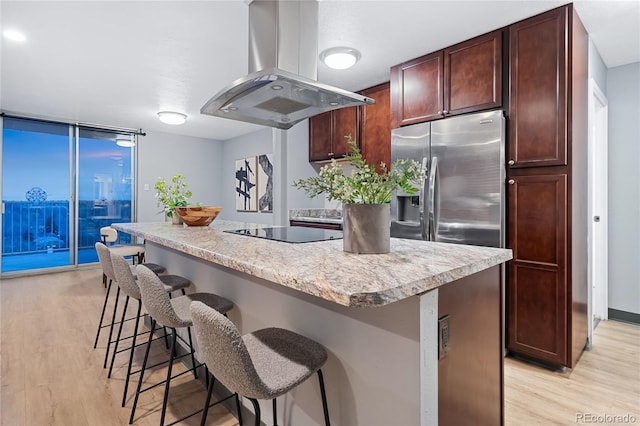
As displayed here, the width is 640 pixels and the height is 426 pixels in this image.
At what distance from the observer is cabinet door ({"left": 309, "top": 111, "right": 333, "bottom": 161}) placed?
4.00 meters

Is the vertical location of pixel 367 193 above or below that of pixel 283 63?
below

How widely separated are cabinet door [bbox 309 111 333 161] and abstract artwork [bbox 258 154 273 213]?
1547 millimetres

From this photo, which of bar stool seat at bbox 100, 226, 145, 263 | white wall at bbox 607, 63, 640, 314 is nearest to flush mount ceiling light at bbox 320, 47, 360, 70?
white wall at bbox 607, 63, 640, 314

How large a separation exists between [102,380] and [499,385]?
89.8 inches

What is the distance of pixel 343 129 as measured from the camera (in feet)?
12.5

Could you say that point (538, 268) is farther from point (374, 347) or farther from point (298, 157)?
point (298, 157)

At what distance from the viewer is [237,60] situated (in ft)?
10.0

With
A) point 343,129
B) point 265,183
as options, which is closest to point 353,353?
point 343,129

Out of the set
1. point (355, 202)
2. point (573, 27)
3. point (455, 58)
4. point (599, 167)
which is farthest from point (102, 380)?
point (599, 167)

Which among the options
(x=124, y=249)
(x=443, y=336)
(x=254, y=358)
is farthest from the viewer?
(x=124, y=249)

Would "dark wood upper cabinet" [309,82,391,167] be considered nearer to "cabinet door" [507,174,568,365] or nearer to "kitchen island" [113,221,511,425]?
"cabinet door" [507,174,568,365]

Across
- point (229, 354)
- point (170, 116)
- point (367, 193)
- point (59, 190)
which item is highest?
point (170, 116)

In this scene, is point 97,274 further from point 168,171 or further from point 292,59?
point 292,59

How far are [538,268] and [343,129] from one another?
2.40 m
